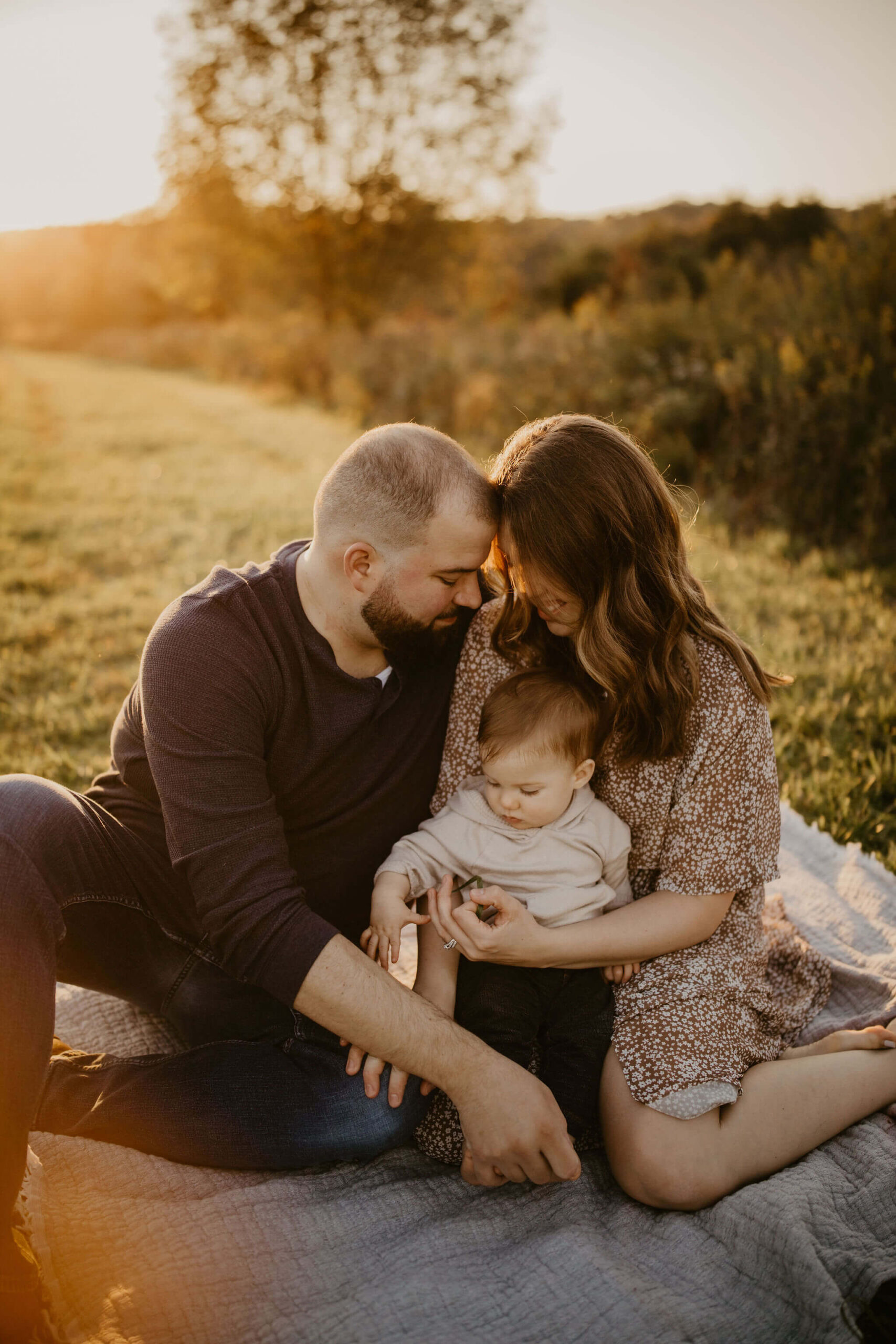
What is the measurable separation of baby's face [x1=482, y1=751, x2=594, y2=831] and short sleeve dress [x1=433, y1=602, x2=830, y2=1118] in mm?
148

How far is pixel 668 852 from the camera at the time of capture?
224 centimetres

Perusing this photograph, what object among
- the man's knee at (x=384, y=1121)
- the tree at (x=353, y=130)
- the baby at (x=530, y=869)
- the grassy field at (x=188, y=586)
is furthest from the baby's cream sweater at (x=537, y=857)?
the tree at (x=353, y=130)

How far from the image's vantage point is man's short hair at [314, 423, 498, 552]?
2.28 meters

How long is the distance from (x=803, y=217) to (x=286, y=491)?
41.1 ft

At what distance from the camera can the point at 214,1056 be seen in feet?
6.94

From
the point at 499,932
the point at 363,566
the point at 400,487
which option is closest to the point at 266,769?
the point at 363,566

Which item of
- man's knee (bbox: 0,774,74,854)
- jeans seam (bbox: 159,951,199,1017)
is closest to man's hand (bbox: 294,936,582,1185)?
jeans seam (bbox: 159,951,199,1017)

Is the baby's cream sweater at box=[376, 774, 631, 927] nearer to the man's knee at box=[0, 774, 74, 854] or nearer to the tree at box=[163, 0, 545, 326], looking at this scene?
the man's knee at box=[0, 774, 74, 854]

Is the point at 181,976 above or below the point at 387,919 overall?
below

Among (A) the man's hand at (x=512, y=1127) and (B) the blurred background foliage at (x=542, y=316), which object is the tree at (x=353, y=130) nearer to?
(B) the blurred background foliage at (x=542, y=316)

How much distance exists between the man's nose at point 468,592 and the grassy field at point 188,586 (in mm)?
1767

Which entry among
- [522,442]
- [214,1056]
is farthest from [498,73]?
[214,1056]

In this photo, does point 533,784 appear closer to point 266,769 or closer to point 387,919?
point 387,919

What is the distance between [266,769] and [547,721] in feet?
2.51
